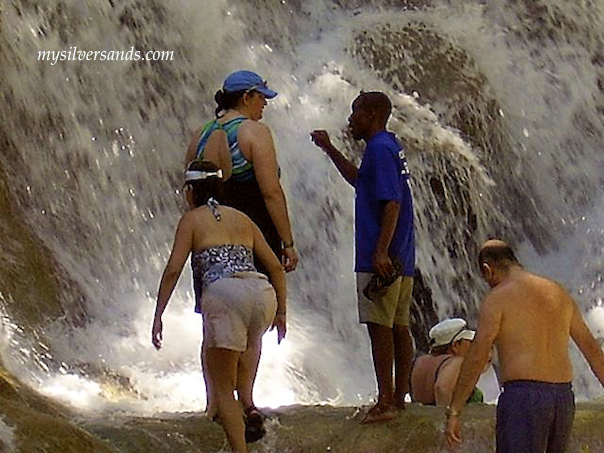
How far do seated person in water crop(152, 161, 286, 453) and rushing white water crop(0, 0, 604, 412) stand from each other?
2.54m

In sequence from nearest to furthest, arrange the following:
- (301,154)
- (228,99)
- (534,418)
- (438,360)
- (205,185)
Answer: (534,418)
(205,185)
(228,99)
(438,360)
(301,154)

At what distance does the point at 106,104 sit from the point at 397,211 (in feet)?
20.6

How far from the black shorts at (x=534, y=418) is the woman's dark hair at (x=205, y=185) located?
1531mm

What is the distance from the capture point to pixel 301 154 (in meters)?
12.1

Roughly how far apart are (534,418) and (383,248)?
127cm

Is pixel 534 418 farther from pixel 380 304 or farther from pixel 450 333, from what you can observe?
pixel 450 333

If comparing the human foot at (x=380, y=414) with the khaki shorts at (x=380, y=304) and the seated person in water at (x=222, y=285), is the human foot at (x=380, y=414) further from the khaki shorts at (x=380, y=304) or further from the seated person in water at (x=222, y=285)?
the seated person in water at (x=222, y=285)

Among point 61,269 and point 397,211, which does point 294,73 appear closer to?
point 61,269

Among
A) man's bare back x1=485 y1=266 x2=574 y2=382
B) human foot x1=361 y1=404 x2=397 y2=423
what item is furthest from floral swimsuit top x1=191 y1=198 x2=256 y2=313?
man's bare back x1=485 y1=266 x2=574 y2=382

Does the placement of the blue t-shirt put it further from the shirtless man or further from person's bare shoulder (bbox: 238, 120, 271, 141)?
the shirtless man

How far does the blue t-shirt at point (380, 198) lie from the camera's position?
585 cm

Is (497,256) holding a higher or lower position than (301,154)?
lower

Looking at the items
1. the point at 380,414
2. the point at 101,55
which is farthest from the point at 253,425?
the point at 101,55

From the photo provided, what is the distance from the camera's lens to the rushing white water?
9.53 m
